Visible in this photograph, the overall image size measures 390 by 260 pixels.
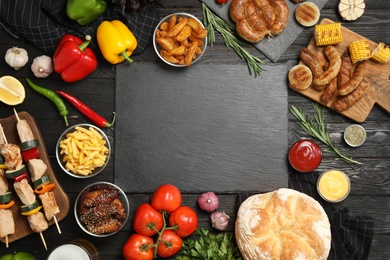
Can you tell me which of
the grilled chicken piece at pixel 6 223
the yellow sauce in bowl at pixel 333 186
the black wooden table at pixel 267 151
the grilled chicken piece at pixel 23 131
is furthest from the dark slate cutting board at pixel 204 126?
the grilled chicken piece at pixel 6 223

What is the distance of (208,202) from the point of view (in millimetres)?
3639

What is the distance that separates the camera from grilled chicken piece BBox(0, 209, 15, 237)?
340cm

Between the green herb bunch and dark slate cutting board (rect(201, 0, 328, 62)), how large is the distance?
1.29m

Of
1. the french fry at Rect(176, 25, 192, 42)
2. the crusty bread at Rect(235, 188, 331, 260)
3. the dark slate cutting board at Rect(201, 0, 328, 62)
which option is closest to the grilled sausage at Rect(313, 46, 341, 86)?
the dark slate cutting board at Rect(201, 0, 328, 62)

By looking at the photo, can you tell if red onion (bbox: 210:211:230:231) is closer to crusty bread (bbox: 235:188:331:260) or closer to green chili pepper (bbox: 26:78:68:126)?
crusty bread (bbox: 235:188:331:260)

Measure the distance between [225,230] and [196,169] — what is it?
18.6 inches

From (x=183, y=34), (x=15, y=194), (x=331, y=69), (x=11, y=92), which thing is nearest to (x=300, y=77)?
(x=331, y=69)

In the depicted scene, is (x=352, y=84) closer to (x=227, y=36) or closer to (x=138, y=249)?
(x=227, y=36)

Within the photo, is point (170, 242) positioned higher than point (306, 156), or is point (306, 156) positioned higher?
point (306, 156)

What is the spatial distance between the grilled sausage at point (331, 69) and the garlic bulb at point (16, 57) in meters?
2.00

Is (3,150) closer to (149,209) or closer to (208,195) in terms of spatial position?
(149,209)

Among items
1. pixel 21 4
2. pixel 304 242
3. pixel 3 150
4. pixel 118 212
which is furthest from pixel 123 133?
pixel 304 242

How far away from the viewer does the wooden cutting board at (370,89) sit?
12.2 feet

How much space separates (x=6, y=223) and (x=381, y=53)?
275 cm
